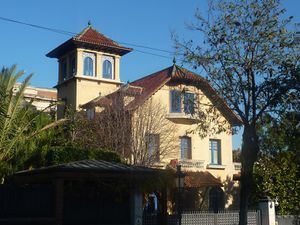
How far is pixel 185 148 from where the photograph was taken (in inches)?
1394

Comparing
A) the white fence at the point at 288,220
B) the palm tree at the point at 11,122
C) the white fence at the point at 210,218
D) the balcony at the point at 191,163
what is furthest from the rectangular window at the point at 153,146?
the palm tree at the point at 11,122

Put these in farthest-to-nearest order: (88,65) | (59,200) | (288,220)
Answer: (88,65)
(288,220)
(59,200)

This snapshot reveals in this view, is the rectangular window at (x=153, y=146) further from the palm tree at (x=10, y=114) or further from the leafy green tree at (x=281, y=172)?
the palm tree at (x=10, y=114)

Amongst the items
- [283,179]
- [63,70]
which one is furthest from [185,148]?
[63,70]

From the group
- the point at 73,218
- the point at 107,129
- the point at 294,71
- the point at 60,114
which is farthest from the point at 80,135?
the point at 294,71

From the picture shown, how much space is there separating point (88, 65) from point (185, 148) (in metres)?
10.8

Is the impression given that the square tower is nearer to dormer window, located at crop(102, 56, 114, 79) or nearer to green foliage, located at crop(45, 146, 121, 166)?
dormer window, located at crop(102, 56, 114, 79)

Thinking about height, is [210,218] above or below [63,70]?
below

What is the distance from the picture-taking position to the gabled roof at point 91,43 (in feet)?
132

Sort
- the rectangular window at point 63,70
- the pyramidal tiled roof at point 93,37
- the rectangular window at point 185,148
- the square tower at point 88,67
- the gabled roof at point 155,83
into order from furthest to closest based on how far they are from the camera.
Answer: the rectangular window at point 63,70 → the pyramidal tiled roof at point 93,37 → the square tower at point 88,67 → the rectangular window at point 185,148 → the gabled roof at point 155,83

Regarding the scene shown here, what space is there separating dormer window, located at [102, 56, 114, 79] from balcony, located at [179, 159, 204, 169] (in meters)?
11.1

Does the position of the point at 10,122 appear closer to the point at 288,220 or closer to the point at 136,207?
the point at 136,207

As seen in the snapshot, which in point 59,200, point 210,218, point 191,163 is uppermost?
point 191,163

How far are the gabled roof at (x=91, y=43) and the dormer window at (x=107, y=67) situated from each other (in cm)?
69
